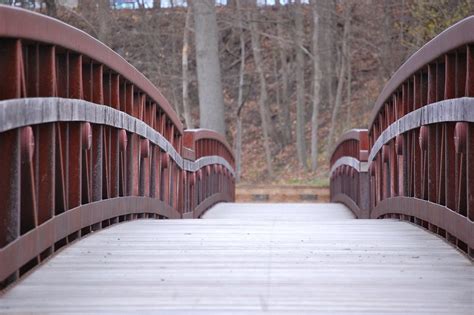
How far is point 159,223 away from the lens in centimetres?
973

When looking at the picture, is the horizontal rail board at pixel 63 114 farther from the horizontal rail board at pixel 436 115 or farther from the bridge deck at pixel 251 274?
the horizontal rail board at pixel 436 115

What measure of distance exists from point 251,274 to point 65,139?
6.26 ft

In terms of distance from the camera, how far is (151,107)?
1170 centimetres

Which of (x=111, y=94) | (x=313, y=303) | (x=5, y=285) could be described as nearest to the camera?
(x=313, y=303)

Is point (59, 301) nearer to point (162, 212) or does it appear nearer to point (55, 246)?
point (55, 246)

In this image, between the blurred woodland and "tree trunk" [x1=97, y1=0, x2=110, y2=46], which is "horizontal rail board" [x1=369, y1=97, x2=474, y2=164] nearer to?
"tree trunk" [x1=97, y1=0, x2=110, y2=46]

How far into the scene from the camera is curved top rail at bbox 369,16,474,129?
6762 mm

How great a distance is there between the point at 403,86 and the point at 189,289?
18.1 feet

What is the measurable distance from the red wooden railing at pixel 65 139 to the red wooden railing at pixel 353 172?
442 centimetres

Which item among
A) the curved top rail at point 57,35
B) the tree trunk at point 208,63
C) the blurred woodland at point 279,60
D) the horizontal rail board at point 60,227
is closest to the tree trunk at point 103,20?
the blurred woodland at point 279,60

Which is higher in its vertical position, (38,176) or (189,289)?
(38,176)

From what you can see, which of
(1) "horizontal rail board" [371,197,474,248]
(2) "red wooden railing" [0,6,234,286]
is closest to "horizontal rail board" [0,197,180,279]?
(2) "red wooden railing" [0,6,234,286]

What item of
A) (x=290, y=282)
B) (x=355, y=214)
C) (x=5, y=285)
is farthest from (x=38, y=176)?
(x=355, y=214)

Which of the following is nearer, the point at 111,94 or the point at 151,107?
the point at 111,94
